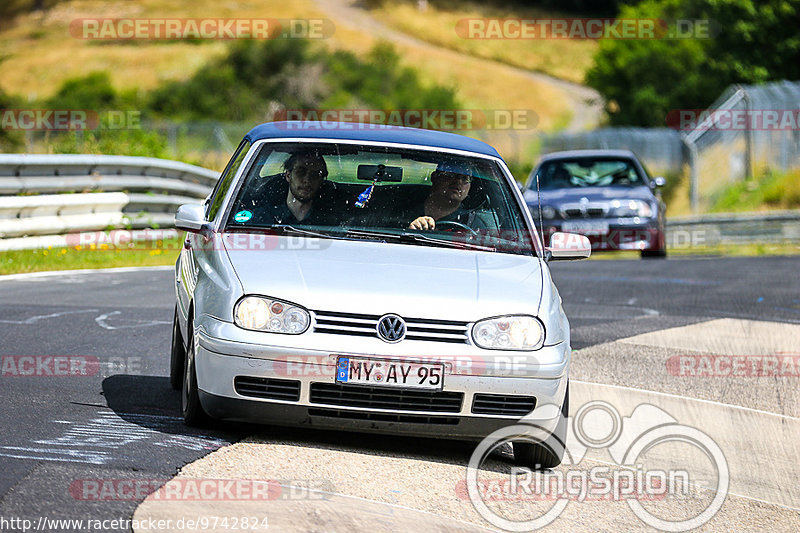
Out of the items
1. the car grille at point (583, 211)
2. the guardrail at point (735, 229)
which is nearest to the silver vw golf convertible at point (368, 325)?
the car grille at point (583, 211)

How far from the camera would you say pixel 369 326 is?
5754mm

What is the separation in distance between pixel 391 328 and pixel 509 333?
545 millimetres

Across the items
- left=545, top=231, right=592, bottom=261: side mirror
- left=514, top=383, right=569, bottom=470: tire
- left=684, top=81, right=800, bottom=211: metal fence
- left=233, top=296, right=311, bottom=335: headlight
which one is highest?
left=684, top=81, right=800, bottom=211: metal fence

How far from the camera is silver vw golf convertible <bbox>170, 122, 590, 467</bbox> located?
575 centimetres

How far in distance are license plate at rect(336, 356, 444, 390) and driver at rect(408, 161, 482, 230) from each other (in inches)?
48.8

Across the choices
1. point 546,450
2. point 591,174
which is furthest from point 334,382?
point 591,174

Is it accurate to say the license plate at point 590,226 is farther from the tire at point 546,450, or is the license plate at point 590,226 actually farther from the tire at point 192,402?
the tire at point 192,402

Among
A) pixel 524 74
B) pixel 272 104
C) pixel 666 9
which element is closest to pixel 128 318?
pixel 272 104

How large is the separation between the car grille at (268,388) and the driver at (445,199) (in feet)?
4.46

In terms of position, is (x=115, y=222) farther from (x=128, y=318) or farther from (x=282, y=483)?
(x=282, y=483)

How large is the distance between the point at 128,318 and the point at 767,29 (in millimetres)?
49544

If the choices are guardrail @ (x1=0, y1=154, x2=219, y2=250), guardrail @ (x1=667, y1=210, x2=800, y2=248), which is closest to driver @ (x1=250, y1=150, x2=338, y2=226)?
guardrail @ (x1=0, y1=154, x2=219, y2=250)

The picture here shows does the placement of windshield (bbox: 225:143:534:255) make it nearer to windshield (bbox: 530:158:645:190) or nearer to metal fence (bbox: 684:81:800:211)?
windshield (bbox: 530:158:645:190)

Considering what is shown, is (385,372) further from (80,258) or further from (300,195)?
(80,258)
